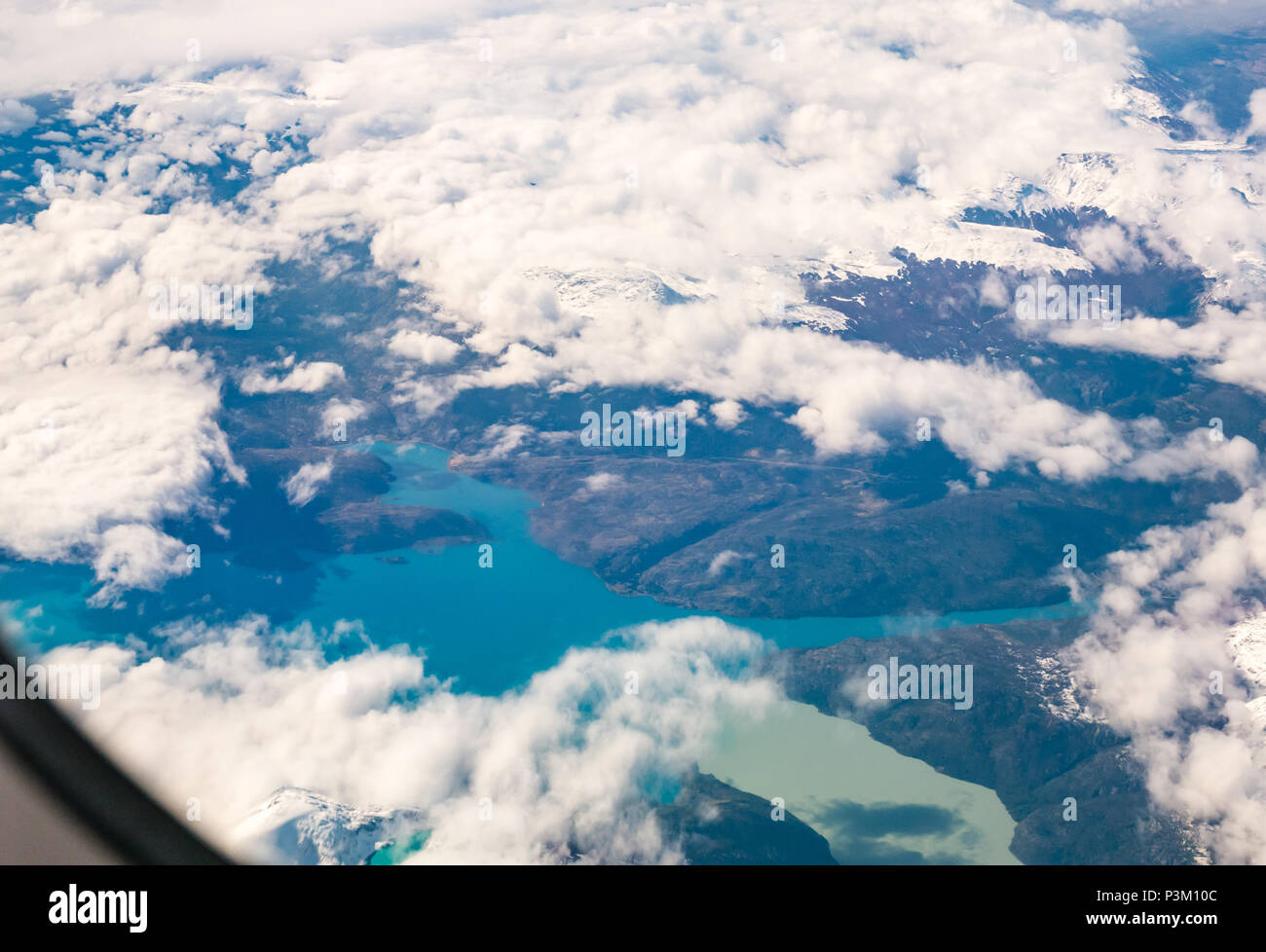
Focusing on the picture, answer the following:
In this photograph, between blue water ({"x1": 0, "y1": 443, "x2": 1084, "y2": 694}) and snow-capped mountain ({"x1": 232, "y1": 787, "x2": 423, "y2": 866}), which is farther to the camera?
blue water ({"x1": 0, "y1": 443, "x2": 1084, "y2": 694})

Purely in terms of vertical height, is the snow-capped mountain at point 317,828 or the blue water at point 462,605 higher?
the snow-capped mountain at point 317,828

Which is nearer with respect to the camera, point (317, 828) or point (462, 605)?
point (317, 828)

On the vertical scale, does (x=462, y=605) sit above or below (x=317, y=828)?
below

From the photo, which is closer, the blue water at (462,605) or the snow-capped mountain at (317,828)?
the snow-capped mountain at (317,828)

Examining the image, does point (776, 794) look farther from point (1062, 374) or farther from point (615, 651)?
point (1062, 374)
